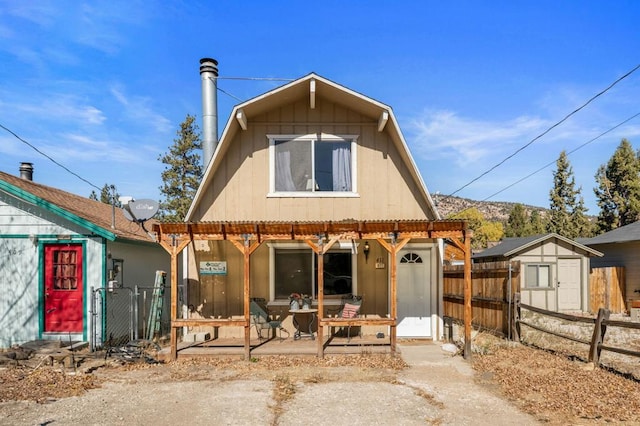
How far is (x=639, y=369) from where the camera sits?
25.1 ft

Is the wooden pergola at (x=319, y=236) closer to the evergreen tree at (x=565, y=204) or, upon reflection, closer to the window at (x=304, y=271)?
the window at (x=304, y=271)

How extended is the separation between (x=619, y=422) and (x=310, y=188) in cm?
729

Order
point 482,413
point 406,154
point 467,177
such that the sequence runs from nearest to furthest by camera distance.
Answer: point 482,413 → point 406,154 → point 467,177

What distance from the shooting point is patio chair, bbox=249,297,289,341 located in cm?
1024

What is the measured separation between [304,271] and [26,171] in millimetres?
10224

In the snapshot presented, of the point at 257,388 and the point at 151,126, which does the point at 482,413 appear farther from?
the point at 151,126

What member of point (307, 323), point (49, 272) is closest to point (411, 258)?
point (307, 323)

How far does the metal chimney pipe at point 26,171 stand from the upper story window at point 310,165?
29.7ft

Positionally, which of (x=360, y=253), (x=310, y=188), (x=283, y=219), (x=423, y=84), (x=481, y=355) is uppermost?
(x=423, y=84)

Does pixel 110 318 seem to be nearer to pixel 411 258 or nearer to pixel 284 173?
pixel 284 173

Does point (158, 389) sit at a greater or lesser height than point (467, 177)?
lesser

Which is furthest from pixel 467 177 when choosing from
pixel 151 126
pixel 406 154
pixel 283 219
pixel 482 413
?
pixel 482 413

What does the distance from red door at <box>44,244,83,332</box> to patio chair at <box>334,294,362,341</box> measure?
18.7ft

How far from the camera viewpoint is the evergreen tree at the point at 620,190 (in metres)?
28.0
